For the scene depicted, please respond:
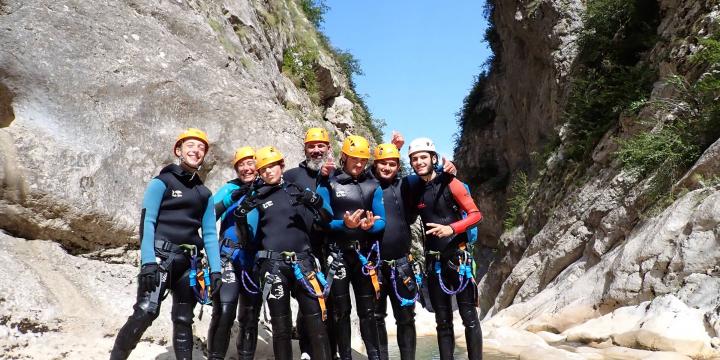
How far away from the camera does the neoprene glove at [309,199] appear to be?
16.7ft

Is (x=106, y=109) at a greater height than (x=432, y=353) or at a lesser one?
greater

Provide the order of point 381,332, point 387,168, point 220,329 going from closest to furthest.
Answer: point 220,329 → point 381,332 → point 387,168

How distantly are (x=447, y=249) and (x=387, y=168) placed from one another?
3.54ft

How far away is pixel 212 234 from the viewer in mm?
5125

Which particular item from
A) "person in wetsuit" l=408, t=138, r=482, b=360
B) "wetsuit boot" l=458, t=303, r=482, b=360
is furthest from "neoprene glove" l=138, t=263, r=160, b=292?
"wetsuit boot" l=458, t=303, r=482, b=360

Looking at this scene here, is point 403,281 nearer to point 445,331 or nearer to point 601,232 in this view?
point 445,331

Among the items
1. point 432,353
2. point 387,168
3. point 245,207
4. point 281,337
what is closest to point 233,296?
point 281,337

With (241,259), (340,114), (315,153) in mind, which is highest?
(340,114)

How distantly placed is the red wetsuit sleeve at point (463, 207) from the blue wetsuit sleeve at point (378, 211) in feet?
2.34

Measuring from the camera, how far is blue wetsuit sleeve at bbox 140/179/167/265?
15.1 ft

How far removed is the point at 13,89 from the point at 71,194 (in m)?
1.54

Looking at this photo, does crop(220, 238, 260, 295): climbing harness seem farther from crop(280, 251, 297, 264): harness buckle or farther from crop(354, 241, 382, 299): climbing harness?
crop(354, 241, 382, 299): climbing harness

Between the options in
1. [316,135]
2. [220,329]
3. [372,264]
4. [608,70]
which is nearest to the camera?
[220,329]

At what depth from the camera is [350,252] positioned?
18.1 ft
